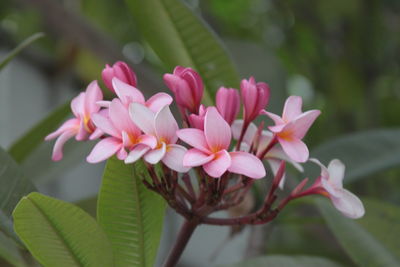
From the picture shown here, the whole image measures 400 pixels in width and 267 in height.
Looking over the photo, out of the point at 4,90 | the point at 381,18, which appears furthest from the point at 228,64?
the point at 4,90

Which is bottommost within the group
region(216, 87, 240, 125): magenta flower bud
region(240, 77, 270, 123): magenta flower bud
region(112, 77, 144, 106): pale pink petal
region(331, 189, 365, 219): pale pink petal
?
region(331, 189, 365, 219): pale pink petal

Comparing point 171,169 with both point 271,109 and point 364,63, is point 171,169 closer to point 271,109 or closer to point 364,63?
point 271,109


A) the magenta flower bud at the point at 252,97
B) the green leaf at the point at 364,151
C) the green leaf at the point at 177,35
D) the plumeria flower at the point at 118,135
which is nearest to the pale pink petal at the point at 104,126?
the plumeria flower at the point at 118,135

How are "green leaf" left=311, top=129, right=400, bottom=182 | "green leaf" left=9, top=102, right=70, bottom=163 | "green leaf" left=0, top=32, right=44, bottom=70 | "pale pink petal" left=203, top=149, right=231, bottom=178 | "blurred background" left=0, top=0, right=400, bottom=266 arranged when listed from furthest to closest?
"blurred background" left=0, top=0, right=400, bottom=266, "green leaf" left=311, top=129, right=400, bottom=182, "green leaf" left=9, top=102, right=70, bottom=163, "green leaf" left=0, top=32, right=44, bottom=70, "pale pink petal" left=203, top=149, right=231, bottom=178

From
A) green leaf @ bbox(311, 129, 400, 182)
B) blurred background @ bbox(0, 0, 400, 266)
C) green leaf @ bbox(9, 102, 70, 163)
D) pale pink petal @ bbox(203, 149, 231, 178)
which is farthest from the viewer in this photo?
blurred background @ bbox(0, 0, 400, 266)

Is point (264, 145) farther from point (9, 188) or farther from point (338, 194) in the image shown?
point (9, 188)

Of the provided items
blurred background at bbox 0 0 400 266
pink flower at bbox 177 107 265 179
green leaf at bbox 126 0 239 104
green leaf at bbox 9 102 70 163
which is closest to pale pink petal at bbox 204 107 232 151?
pink flower at bbox 177 107 265 179

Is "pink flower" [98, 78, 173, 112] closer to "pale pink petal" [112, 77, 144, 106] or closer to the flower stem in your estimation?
"pale pink petal" [112, 77, 144, 106]
